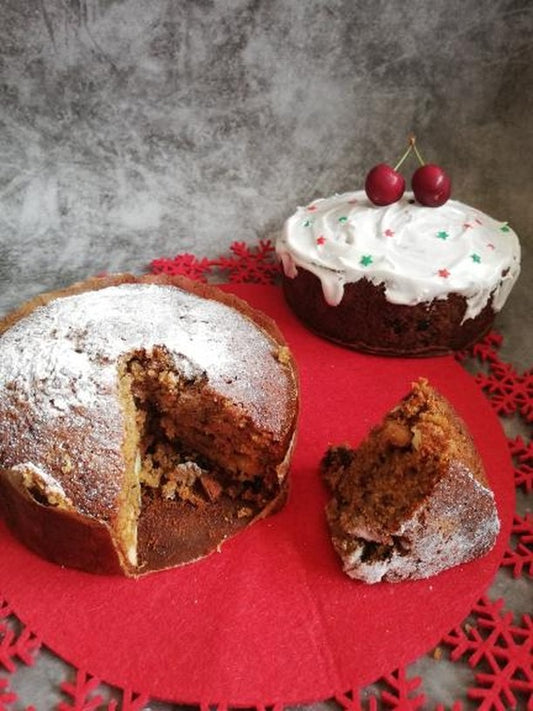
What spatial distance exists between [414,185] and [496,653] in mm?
2105

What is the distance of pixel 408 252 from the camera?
11.6 ft

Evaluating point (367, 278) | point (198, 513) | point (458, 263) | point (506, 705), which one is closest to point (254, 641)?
point (198, 513)

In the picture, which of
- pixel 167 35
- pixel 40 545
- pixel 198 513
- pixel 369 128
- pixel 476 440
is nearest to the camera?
pixel 40 545

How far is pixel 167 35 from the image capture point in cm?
452

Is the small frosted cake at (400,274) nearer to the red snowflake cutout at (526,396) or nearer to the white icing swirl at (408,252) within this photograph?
the white icing swirl at (408,252)

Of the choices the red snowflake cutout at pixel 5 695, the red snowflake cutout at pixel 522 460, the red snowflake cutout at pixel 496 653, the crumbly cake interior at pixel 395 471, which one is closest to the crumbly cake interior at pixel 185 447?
the crumbly cake interior at pixel 395 471

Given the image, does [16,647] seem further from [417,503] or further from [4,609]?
[417,503]

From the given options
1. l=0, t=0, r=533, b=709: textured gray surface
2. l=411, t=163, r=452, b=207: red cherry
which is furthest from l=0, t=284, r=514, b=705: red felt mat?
l=0, t=0, r=533, b=709: textured gray surface

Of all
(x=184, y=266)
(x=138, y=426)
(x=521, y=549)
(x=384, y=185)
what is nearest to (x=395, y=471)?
(x=521, y=549)

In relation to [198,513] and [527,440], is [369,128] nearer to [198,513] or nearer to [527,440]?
[527,440]

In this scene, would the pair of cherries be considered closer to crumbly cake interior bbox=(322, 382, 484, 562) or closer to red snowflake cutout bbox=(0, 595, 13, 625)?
crumbly cake interior bbox=(322, 382, 484, 562)

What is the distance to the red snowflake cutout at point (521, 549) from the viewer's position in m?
2.77

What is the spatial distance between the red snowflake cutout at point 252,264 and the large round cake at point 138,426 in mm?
909

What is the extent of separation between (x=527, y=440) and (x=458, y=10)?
8.76 ft
